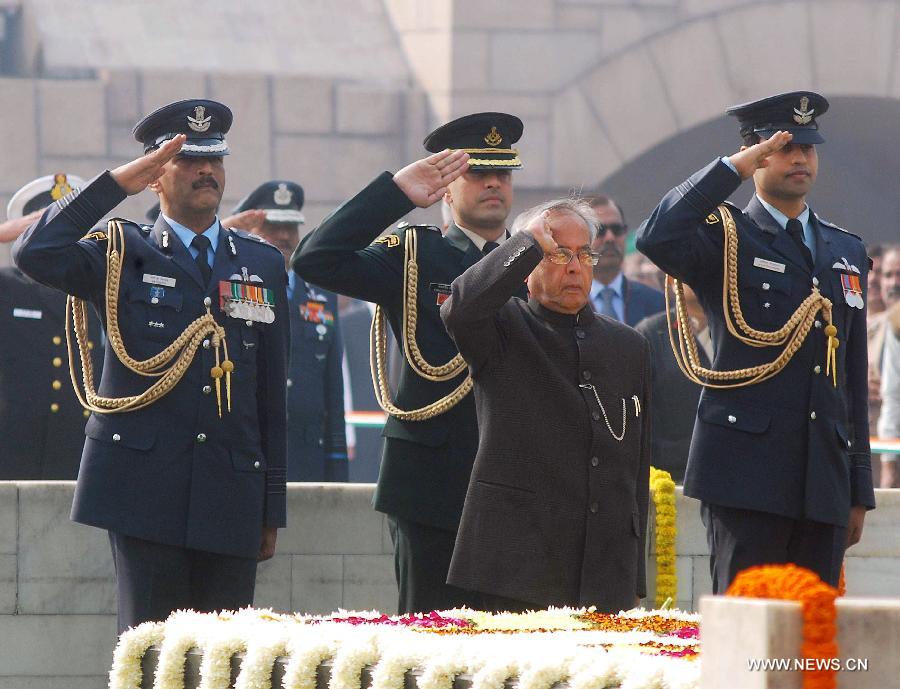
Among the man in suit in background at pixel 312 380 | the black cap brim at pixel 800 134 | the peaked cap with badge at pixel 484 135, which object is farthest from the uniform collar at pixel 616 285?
the black cap brim at pixel 800 134

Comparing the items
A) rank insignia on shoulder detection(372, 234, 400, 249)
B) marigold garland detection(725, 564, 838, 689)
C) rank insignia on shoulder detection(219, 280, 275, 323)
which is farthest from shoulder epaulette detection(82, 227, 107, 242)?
marigold garland detection(725, 564, 838, 689)

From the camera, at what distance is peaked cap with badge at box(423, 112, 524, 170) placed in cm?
747

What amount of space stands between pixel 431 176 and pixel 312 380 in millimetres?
3096

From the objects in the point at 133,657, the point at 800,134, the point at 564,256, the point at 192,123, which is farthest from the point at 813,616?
the point at 192,123

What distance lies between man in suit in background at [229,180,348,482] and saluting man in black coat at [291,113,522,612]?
8.72ft

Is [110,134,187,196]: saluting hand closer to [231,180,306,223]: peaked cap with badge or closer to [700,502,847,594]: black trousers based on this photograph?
[700,502,847,594]: black trousers

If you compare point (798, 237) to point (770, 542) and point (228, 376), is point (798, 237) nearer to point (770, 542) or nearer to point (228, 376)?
point (770, 542)

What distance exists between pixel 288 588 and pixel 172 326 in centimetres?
137

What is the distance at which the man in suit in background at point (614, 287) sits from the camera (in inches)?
413

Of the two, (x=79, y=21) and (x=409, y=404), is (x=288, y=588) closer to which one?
(x=409, y=404)

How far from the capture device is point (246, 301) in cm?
717

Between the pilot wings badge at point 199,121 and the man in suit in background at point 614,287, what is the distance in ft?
11.4

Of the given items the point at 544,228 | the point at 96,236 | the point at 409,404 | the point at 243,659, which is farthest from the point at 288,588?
the point at 243,659

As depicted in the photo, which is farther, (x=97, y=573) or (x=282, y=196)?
(x=282, y=196)
